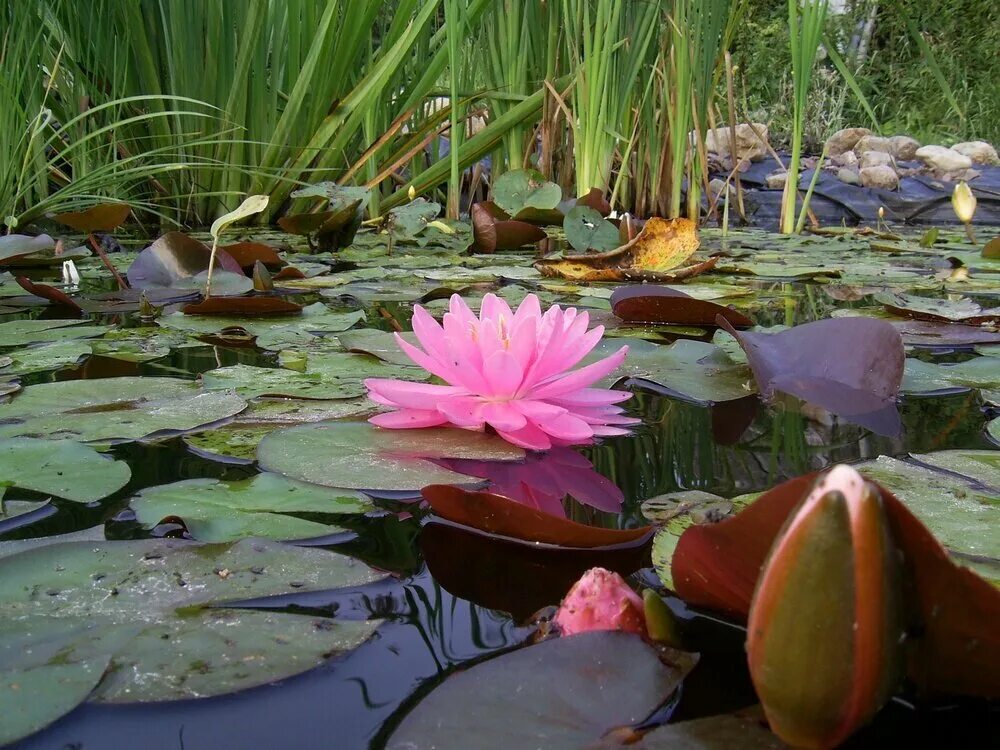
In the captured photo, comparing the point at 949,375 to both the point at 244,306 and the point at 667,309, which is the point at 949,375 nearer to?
the point at 667,309

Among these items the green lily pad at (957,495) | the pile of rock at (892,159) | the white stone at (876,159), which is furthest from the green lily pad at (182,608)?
the white stone at (876,159)

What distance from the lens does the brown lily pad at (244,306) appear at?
1310mm

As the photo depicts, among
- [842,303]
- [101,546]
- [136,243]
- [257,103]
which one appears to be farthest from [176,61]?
[101,546]

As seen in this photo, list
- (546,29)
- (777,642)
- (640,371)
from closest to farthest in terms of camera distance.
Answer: (777,642), (640,371), (546,29)

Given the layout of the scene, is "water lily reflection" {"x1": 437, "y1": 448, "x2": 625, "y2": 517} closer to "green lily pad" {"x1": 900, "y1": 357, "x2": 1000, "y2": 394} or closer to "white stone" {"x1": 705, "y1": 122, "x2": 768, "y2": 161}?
"green lily pad" {"x1": 900, "y1": 357, "x2": 1000, "y2": 394}

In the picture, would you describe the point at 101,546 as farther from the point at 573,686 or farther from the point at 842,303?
the point at 842,303

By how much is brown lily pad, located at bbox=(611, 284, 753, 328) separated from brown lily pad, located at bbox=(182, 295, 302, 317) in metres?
0.51

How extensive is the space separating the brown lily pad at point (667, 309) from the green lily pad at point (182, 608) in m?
0.84

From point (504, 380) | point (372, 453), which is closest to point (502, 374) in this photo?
point (504, 380)

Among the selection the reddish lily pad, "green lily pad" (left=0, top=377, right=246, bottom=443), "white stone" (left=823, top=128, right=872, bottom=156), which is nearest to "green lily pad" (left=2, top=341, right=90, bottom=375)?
"green lily pad" (left=0, top=377, right=246, bottom=443)

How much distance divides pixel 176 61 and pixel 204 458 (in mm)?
2176

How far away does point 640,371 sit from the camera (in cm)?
96

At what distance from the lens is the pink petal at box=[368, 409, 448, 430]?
73 centimetres

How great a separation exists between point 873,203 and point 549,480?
4.71 metres
